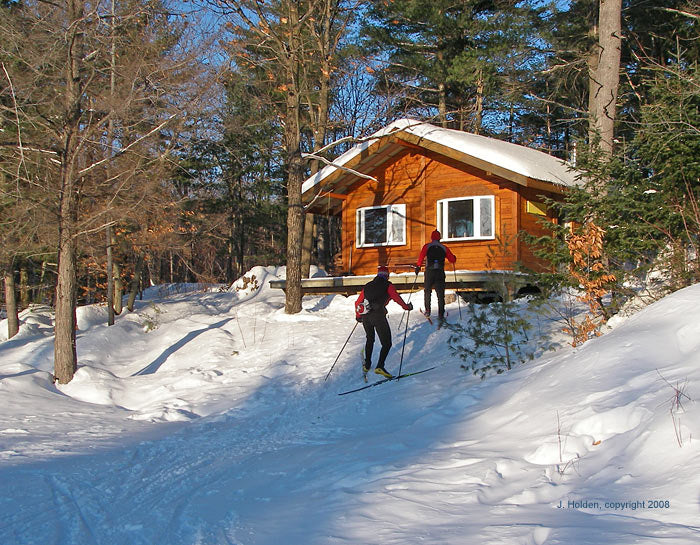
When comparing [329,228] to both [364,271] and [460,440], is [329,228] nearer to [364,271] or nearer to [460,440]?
[364,271]

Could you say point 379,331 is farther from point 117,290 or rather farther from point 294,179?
point 117,290

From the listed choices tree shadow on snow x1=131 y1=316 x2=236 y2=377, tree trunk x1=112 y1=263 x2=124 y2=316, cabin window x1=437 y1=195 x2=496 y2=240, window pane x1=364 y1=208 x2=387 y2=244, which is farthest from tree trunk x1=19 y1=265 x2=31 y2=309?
cabin window x1=437 y1=195 x2=496 y2=240

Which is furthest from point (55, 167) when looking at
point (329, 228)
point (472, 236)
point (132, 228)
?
point (329, 228)

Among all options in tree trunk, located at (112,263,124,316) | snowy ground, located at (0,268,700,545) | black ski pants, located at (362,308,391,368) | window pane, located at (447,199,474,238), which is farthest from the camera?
tree trunk, located at (112,263,124,316)

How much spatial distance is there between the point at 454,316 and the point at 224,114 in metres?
6.65

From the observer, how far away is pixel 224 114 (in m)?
13.3

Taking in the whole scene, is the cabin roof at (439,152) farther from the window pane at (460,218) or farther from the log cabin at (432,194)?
the window pane at (460,218)

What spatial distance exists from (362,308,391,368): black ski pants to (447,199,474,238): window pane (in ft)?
25.1

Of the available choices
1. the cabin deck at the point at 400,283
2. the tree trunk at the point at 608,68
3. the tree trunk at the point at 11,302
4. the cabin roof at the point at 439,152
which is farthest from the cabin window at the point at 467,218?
the tree trunk at the point at 11,302

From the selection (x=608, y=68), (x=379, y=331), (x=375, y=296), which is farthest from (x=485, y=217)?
(x=379, y=331)

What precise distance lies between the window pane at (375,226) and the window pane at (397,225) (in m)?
0.27

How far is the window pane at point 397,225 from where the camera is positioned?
18.6 metres

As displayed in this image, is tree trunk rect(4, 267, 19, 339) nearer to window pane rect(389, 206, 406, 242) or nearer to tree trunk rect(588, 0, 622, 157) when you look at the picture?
window pane rect(389, 206, 406, 242)

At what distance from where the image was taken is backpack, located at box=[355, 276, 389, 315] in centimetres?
1050
